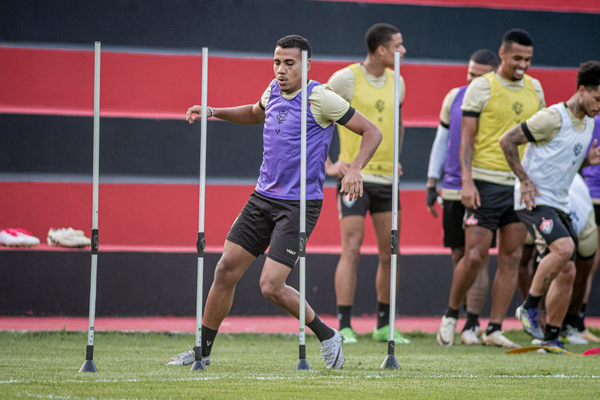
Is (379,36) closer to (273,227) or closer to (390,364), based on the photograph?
(273,227)

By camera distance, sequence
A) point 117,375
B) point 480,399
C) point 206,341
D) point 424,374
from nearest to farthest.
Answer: point 480,399
point 117,375
point 424,374
point 206,341

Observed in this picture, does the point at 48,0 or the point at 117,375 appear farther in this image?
the point at 48,0

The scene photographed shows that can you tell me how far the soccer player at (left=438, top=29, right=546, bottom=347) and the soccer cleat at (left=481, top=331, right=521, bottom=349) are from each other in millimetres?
12

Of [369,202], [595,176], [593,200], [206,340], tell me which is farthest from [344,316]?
[595,176]

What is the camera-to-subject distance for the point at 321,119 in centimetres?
404

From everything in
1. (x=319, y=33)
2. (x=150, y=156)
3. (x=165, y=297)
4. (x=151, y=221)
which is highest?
(x=319, y=33)

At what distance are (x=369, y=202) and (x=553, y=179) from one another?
4.62 feet

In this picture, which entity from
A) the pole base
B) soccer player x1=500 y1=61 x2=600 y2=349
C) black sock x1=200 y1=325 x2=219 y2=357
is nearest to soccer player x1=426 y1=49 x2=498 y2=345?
soccer player x1=500 y1=61 x2=600 y2=349

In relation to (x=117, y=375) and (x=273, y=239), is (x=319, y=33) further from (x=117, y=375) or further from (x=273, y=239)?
(x=117, y=375)

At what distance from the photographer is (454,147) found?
6328 millimetres

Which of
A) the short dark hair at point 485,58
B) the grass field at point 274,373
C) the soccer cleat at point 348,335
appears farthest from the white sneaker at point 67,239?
the short dark hair at point 485,58

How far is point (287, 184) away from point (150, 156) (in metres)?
4.50

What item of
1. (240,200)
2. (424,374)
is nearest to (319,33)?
(240,200)

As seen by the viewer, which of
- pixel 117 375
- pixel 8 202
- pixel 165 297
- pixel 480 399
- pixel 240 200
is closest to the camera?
pixel 480 399
